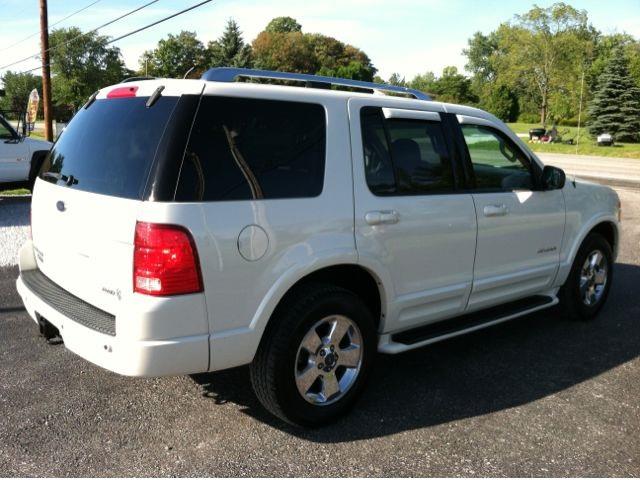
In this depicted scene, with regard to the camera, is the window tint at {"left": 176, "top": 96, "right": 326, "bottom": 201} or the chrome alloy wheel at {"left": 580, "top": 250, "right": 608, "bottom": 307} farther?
the chrome alloy wheel at {"left": 580, "top": 250, "right": 608, "bottom": 307}

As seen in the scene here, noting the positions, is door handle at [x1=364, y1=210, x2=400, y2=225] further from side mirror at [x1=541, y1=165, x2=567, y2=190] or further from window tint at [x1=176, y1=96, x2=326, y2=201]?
side mirror at [x1=541, y1=165, x2=567, y2=190]

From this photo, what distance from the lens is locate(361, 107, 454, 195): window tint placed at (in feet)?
12.1

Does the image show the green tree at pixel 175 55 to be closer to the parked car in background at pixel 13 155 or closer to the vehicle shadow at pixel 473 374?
the parked car in background at pixel 13 155

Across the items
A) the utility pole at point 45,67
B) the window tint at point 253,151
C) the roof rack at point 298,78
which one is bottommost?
the window tint at point 253,151

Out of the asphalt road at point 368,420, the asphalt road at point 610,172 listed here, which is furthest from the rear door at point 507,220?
the asphalt road at point 610,172

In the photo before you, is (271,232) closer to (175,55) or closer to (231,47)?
(231,47)

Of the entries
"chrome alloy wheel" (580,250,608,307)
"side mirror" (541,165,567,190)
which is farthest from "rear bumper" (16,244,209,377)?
"chrome alloy wheel" (580,250,608,307)

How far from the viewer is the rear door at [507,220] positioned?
14.0 ft

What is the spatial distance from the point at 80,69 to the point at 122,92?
77643 mm

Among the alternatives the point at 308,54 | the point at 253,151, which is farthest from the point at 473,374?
the point at 308,54

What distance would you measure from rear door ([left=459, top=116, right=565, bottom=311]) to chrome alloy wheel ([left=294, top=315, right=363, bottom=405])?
113cm

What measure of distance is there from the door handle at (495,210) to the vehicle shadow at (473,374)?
42.4 inches

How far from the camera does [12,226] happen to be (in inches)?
362

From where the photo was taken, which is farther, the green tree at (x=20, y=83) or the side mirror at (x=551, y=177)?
the green tree at (x=20, y=83)
